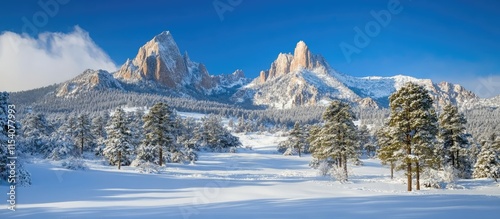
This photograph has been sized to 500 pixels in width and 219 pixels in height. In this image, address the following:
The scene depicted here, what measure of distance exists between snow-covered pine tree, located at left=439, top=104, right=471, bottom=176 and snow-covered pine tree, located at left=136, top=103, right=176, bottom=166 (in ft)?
102

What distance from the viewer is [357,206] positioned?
1277cm

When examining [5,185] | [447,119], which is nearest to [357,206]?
[5,185]

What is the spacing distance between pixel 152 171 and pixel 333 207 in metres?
22.8

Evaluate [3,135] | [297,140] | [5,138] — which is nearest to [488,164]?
[297,140]

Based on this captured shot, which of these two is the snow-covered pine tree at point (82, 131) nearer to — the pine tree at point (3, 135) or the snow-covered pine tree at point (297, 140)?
the pine tree at point (3, 135)

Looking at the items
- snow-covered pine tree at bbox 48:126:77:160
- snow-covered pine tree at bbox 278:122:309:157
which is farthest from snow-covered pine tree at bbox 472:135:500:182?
snow-covered pine tree at bbox 48:126:77:160

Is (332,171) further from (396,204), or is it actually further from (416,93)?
→ (396,204)

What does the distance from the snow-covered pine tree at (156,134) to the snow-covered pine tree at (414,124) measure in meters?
25.6

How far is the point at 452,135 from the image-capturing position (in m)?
33.0

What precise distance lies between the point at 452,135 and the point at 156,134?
1320 inches

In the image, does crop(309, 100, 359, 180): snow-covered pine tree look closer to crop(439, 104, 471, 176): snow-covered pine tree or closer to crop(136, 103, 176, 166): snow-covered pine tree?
crop(439, 104, 471, 176): snow-covered pine tree

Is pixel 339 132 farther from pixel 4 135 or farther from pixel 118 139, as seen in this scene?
pixel 4 135

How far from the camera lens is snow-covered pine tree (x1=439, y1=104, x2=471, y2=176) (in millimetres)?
32656

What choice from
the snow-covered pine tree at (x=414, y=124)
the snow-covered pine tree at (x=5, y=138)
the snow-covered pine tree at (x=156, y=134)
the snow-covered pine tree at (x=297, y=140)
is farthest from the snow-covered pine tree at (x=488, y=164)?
the snow-covered pine tree at (x=5, y=138)
